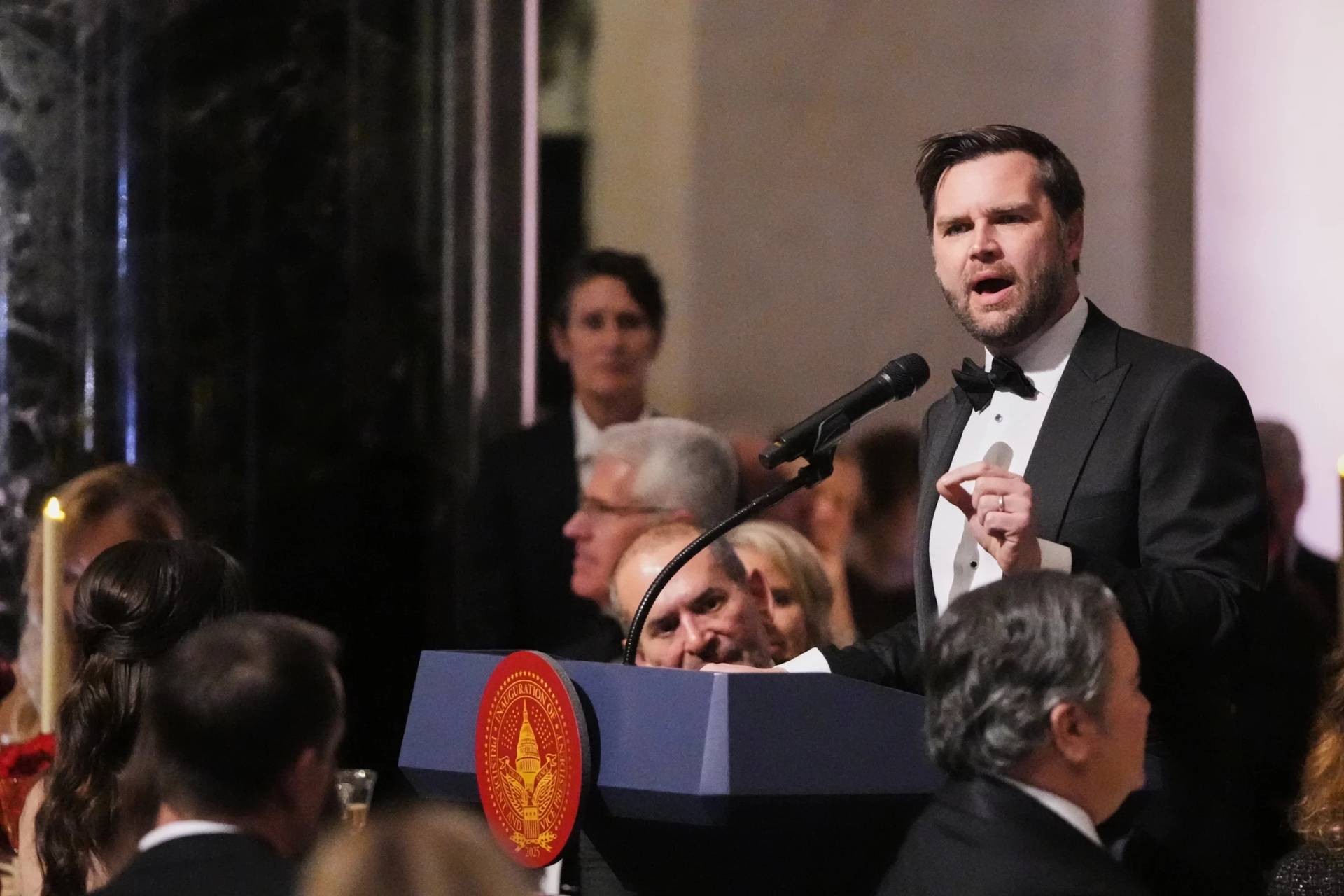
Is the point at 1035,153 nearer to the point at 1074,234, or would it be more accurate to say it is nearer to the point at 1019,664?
the point at 1074,234

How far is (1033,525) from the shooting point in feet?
6.91

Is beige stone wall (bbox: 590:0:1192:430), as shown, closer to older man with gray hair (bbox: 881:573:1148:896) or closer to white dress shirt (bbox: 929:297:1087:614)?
white dress shirt (bbox: 929:297:1087:614)

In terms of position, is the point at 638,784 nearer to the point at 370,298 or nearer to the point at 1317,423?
the point at 1317,423

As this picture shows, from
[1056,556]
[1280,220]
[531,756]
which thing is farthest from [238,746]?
[1280,220]

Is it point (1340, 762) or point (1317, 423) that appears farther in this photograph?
point (1317, 423)

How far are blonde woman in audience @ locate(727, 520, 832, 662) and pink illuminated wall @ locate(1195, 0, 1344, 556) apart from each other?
2.93ft

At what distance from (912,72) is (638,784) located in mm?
2633

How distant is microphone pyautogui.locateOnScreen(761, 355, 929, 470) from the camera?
2.28m

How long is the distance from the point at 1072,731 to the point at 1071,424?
74 cm

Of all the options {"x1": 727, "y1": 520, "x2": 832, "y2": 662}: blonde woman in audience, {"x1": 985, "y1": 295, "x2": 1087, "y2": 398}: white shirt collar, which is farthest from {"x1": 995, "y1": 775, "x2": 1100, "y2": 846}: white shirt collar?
{"x1": 727, "y1": 520, "x2": 832, "y2": 662}: blonde woman in audience

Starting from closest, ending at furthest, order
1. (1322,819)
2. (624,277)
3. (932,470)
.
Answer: (932,470) < (1322,819) < (624,277)

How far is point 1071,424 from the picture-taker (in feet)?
8.09

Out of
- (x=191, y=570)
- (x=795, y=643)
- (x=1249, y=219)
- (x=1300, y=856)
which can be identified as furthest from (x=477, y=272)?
(x=1300, y=856)

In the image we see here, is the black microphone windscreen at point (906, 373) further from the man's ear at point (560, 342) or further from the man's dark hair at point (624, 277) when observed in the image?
the man's ear at point (560, 342)
